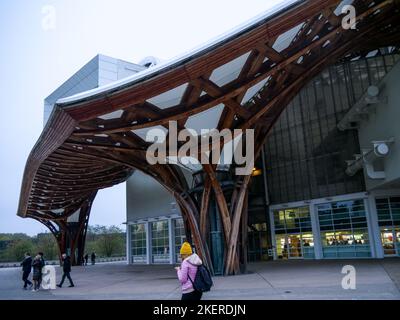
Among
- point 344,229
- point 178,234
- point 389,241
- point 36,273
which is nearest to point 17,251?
point 178,234

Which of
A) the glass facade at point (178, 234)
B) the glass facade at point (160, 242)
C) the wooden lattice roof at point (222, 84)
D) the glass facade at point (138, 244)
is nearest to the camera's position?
the wooden lattice roof at point (222, 84)

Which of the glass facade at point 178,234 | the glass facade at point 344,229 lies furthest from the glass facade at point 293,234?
the glass facade at point 178,234

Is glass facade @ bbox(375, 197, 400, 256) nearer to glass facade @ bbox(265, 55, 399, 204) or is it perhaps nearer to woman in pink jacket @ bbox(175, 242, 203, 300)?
glass facade @ bbox(265, 55, 399, 204)

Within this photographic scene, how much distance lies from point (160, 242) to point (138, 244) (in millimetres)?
3605

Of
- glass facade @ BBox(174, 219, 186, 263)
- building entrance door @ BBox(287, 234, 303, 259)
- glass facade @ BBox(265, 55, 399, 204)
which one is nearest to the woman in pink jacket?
glass facade @ BBox(265, 55, 399, 204)

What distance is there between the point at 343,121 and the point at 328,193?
497 centimetres

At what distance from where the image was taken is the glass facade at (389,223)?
23.2 m

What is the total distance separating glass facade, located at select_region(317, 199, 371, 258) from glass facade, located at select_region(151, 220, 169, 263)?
14869 mm

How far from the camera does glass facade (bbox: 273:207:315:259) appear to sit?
27125mm

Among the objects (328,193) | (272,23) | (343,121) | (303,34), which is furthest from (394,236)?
→ (272,23)

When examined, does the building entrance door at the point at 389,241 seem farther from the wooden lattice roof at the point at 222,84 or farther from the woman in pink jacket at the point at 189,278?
the woman in pink jacket at the point at 189,278

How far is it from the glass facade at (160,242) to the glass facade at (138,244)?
4.34 ft

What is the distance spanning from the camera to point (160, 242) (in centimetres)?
3612
